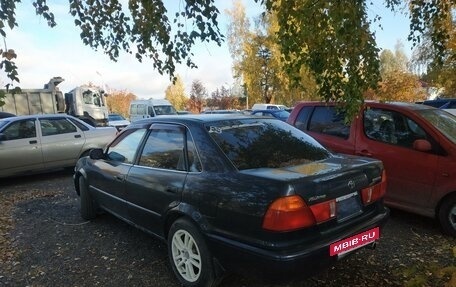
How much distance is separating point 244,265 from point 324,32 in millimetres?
2278

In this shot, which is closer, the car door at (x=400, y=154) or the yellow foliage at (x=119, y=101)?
the car door at (x=400, y=154)

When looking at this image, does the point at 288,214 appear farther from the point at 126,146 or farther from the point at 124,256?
the point at 126,146

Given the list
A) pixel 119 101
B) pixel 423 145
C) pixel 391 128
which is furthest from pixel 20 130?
pixel 119 101

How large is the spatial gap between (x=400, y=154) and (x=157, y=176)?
10.3ft

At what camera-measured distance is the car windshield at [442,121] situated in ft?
15.7

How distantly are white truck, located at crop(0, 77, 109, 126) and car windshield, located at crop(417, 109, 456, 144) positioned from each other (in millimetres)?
12643

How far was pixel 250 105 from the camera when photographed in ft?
128

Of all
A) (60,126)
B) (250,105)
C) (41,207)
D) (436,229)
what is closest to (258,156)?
(436,229)

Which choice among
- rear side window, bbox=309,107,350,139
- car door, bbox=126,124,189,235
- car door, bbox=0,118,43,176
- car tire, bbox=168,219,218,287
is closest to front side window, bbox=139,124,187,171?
car door, bbox=126,124,189,235

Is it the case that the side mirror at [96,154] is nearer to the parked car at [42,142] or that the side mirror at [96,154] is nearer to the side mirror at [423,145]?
the side mirror at [423,145]

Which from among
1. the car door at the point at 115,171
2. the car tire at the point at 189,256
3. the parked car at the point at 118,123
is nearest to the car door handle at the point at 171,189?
the car tire at the point at 189,256

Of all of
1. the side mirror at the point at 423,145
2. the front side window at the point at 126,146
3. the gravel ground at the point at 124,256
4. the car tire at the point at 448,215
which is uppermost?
the front side window at the point at 126,146

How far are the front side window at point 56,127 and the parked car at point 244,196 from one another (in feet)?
17.1

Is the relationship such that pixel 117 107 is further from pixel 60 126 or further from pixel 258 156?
pixel 258 156
